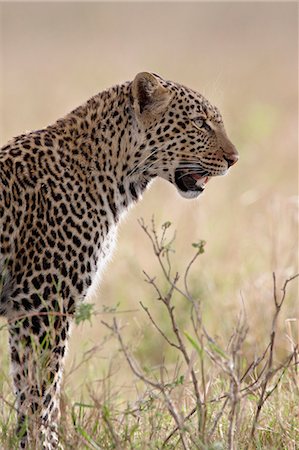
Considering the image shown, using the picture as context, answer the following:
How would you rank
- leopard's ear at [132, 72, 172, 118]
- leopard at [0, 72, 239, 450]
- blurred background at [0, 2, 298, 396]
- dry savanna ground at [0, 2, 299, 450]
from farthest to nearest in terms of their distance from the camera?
blurred background at [0, 2, 298, 396] → leopard's ear at [132, 72, 172, 118] → leopard at [0, 72, 239, 450] → dry savanna ground at [0, 2, 299, 450]

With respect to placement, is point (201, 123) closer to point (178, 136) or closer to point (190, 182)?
point (178, 136)

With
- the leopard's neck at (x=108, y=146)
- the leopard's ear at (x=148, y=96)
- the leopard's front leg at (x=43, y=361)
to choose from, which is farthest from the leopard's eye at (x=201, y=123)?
the leopard's front leg at (x=43, y=361)

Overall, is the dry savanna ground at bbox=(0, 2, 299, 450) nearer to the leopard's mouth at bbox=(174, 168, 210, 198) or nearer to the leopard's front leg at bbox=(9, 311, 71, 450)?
the leopard's front leg at bbox=(9, 311, 71, 450)

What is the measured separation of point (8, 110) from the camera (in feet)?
70.2

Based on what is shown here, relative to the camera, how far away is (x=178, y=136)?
647 centimetres

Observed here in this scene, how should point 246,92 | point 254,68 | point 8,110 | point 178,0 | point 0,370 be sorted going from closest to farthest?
1. point 0,370
2. point 8,110
3. point 246,92
4. point 254,68
5. point 178,0

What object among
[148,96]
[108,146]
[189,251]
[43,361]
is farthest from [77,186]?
[189,251]

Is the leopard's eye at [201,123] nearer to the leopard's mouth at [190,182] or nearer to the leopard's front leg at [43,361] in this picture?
the leopard's mouth at [190,182]

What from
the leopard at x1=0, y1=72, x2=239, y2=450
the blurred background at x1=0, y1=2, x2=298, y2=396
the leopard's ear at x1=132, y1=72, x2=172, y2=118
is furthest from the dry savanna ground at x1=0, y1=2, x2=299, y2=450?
the leopard's ear at x1=132, y1=72, x2=172, y2=118

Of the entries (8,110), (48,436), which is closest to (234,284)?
(48,436)

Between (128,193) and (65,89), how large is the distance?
17.4 m

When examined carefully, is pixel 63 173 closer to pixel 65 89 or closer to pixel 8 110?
pixel 8 110

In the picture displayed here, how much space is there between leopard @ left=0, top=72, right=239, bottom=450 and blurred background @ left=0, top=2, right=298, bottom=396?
294 mm

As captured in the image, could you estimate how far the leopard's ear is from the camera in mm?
6379
